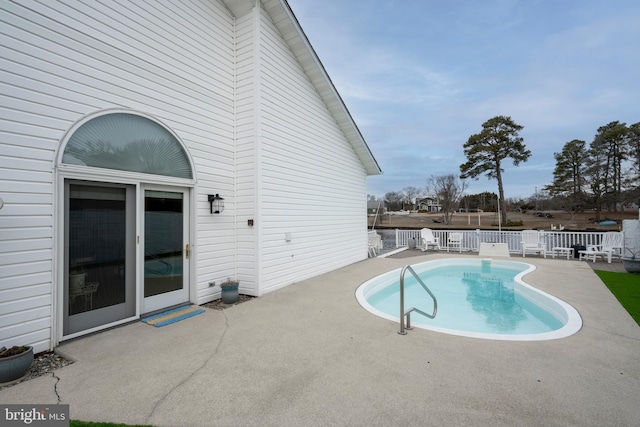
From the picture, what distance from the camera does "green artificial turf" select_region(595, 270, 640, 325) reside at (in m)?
4.67

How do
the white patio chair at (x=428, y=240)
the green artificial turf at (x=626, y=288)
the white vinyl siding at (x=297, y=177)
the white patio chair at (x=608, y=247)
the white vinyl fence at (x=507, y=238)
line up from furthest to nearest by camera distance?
the white patio chair at (x=428, y=240)
the white vinyl fence at (x=507, y=238)
the white patio chair at (x=608, y=247)
the white vinyl siding at (x=297, y=177)
the green artificial turf at (x=626, y=288)

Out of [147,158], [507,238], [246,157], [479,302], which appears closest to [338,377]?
[147,158]

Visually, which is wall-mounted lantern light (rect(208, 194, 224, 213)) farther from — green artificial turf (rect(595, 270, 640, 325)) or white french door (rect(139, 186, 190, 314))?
green artificial turf (rect(595, 270, 640, 325))

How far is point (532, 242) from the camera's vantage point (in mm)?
10969

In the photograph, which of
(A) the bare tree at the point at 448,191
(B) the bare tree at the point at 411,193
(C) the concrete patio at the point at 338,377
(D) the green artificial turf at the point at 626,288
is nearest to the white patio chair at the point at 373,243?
(D) the green artificial turf at the point at 626,288

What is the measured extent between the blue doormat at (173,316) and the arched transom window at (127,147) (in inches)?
91.5

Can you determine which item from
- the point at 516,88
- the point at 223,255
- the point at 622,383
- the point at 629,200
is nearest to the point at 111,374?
the point at 223,255

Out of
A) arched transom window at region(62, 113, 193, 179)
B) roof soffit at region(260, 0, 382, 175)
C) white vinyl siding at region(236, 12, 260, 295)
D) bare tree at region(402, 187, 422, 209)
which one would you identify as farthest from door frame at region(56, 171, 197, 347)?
bare tree at region(402, 187, 422, 209)

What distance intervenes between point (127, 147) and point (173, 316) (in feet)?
9.02

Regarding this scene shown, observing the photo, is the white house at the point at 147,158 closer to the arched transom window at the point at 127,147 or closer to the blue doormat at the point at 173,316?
the arched transom window at the point at 127,147

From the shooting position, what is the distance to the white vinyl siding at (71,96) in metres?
3.10

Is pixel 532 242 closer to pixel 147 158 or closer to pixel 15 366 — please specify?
pixel 147 158

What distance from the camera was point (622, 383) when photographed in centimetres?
249

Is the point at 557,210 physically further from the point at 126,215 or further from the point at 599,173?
the point at 126,215
